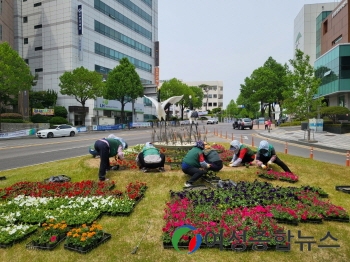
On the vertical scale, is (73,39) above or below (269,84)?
above

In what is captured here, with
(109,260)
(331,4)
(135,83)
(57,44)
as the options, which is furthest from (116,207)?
(331,4)

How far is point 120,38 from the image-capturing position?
55750 mm

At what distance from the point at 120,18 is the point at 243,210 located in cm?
5669

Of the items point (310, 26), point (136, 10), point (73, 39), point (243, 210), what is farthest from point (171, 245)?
point (310, 26)

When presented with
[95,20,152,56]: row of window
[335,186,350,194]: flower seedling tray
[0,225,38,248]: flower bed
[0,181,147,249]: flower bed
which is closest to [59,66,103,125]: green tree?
[95,20,152,56]: row of window

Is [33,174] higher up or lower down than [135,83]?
lower down

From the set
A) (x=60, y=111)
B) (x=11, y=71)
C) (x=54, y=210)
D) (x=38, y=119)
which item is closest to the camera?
(x=54, y=210)

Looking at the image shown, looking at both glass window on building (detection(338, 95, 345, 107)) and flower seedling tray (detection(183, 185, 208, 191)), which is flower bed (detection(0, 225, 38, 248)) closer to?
flower seedling tray (detection(183, 185, 208, 191))

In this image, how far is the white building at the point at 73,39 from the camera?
44.4m

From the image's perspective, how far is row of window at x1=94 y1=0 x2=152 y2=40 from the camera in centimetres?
4948

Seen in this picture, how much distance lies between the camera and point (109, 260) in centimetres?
434

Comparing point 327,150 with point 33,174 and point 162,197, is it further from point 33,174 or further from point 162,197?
point 33,174

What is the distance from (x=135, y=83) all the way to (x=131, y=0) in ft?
76.8

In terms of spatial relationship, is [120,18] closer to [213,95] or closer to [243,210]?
[243,210]
